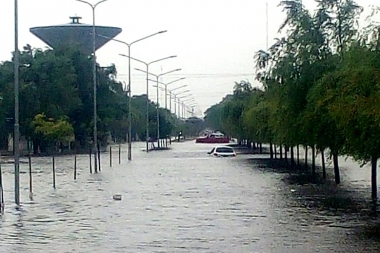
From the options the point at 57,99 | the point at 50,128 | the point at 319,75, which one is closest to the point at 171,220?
the point at 319,75

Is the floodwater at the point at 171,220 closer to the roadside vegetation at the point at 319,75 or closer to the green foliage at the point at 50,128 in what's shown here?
the roadside vegetation at the point at 319,75

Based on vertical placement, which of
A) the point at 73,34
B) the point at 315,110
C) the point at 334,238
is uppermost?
the point at 73,34

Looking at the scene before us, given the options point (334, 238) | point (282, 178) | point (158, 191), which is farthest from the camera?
point (282, 178)

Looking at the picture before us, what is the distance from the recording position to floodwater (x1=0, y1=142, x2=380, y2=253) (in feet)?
60.9

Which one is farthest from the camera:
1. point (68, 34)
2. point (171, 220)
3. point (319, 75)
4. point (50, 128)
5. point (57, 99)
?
point (68, 34)

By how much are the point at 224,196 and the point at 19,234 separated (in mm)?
12266

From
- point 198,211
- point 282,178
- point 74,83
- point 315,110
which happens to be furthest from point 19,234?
point 74,83

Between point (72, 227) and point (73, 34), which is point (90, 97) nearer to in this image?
point (73, 34)

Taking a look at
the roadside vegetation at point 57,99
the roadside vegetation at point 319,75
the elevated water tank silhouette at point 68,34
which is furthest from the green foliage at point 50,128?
the roadside vegetation at point 319,75

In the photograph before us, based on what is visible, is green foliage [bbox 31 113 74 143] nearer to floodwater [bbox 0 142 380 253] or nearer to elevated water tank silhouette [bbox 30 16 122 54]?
elevated water tank silhouette [bbox 30 16 122 54]

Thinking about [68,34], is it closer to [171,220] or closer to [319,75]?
[319,75]

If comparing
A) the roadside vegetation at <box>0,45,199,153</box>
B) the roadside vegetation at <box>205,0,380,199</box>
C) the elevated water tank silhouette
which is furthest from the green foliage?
the roadside vegetation at <box>205,0,380,199</box>

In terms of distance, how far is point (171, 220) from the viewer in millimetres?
23594

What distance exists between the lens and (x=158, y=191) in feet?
113
